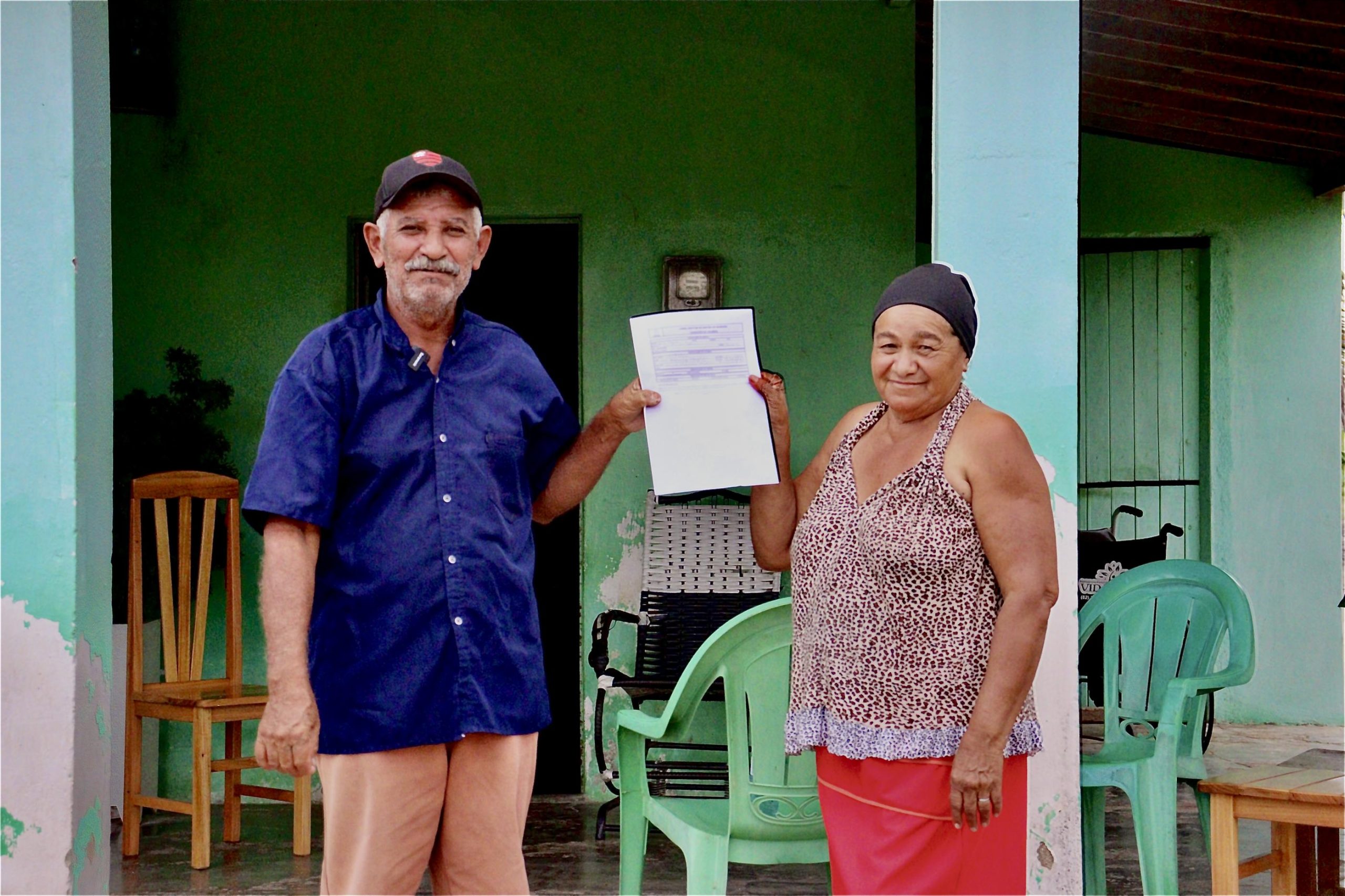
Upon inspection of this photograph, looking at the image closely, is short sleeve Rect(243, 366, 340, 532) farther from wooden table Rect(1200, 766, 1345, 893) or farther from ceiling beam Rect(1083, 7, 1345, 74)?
ceiling beam Rect(1083, 7, 1345, 74)

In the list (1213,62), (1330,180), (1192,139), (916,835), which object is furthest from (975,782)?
(1330,180)

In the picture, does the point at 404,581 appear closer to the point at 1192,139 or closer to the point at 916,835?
the point at 916,835

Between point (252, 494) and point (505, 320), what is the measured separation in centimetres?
405

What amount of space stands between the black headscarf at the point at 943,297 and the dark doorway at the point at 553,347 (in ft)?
12.0

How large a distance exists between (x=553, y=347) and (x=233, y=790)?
7.97ft

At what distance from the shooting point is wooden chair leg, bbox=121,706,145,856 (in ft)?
17.0

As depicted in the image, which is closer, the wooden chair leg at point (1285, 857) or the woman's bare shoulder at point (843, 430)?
the woman's bare shoulder at point (843, 430)

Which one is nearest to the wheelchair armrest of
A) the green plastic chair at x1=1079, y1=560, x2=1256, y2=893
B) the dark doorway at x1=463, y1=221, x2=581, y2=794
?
the dark doorway at x1=463, y1=221, x2=581, y2=794

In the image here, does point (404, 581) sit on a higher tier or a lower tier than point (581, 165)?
lower

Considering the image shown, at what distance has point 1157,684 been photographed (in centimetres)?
413

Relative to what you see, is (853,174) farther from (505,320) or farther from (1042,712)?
(1042,712)

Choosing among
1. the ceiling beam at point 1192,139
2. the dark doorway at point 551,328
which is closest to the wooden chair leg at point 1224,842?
the dark doorway at point 551,328

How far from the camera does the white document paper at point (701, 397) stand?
9.47ft

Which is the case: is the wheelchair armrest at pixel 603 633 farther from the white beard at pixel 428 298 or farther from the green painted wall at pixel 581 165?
the white beard at pixel 428 298
